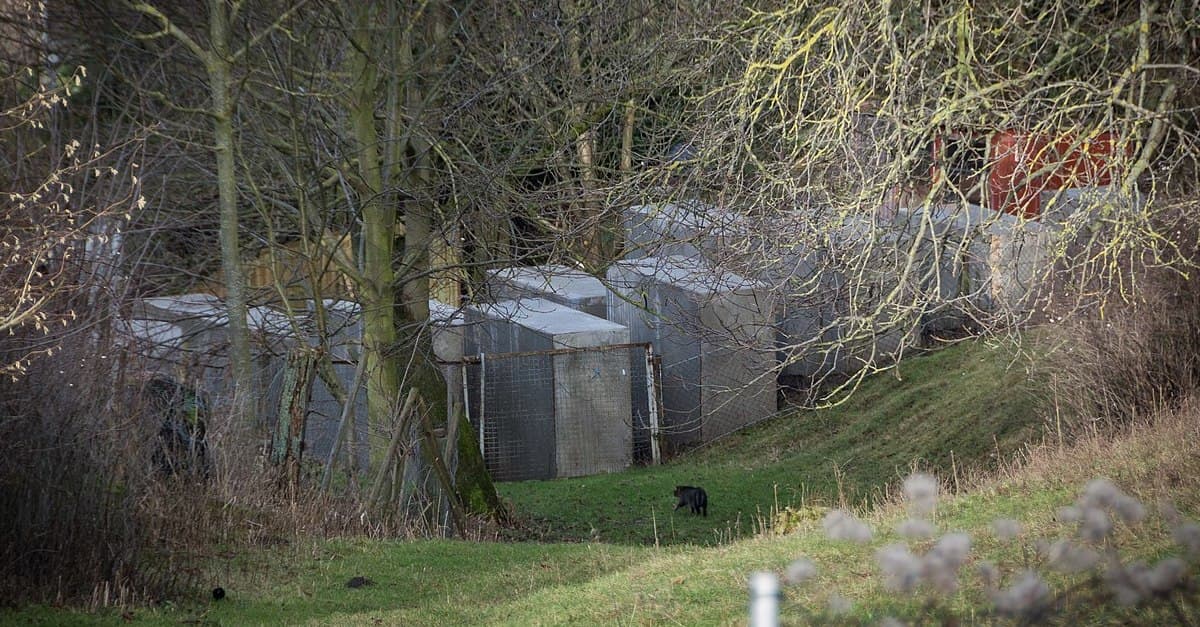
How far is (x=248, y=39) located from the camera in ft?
40.1

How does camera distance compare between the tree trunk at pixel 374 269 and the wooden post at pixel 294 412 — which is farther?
the tree trunk at pixel 374 269

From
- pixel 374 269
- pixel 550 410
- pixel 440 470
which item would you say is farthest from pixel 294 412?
pixel 550 410

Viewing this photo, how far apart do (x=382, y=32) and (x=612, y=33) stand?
2.60m

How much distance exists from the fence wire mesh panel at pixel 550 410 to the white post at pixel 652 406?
0.51m

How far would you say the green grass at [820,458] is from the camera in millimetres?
15312

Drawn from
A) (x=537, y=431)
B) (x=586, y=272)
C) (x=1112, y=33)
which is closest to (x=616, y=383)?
(x=537, y=431)

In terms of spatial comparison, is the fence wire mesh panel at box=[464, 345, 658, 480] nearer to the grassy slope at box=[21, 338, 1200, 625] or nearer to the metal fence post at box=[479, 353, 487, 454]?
the metal fence post at box=[479, 353, 487, 454]

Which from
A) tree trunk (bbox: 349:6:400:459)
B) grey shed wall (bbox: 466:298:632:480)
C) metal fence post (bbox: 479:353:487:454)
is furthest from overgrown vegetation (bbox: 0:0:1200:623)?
metal fence post (bbox: 479:353:487:454)

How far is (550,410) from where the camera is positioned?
2012 cm

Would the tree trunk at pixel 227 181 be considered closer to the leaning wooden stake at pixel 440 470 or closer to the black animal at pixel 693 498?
the leaning wooden stake at pixel 440 470

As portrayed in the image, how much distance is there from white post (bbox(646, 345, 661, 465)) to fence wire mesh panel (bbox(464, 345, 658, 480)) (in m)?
0.51

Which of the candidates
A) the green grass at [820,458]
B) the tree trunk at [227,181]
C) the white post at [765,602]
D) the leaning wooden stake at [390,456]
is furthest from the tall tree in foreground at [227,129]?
the white post at [765,602]

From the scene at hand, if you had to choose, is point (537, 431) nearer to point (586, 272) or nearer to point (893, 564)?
point (586, 272)

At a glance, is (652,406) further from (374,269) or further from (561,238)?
(561,238)
